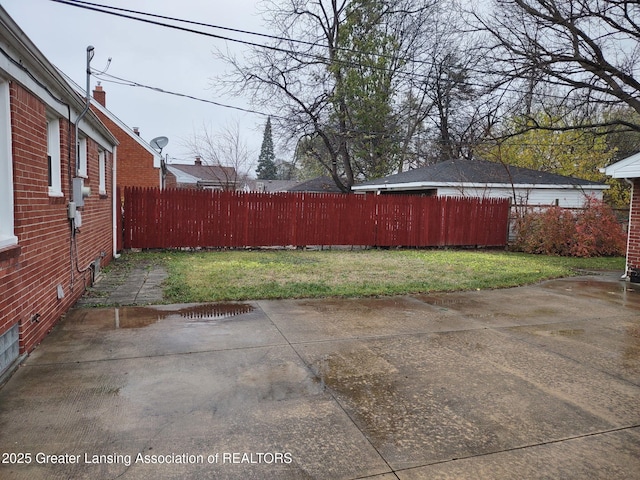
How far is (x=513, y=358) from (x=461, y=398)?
1.23 metres

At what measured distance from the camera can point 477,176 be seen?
56.9 ft

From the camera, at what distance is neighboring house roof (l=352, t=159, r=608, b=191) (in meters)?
16.5

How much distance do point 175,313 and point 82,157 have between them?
10.8ft

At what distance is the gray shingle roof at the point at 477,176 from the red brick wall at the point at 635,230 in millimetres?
7188

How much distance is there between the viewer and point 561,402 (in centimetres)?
342

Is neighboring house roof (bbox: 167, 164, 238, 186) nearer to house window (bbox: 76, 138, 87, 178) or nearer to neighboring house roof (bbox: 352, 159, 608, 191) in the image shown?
neighboring house roof (bbox: 352, 159, 608, 191)

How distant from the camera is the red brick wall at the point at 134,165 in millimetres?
19500

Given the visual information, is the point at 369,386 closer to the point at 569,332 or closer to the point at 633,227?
the point at 569,332

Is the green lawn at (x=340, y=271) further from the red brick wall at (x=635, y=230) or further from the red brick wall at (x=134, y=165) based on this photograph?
the red brick wall at (x=134, y=165)

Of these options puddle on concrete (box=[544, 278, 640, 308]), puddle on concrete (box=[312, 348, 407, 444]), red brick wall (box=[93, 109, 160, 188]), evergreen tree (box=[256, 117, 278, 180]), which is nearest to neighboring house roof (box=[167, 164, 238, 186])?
red brick wall (box=[93, 109, 160, 188])

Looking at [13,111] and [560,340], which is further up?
[13,111]

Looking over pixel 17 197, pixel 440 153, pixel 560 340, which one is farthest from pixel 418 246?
pixel 440 153

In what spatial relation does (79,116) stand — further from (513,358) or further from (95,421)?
(513,358)

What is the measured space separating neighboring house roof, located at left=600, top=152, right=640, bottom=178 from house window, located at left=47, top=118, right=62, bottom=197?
31.3 feet
